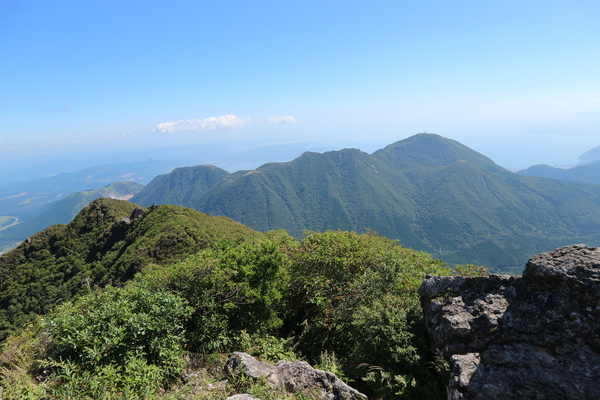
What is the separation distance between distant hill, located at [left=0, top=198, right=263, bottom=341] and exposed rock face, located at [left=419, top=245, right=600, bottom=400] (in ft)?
96.3

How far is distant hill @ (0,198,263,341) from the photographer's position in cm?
4012

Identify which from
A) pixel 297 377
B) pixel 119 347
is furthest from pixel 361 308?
pixel 119 347

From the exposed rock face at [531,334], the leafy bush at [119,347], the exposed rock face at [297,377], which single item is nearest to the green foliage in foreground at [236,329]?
the leafy bush at [119,347]

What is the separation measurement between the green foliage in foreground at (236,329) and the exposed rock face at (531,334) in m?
1.08

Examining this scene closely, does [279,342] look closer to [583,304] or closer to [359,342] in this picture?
[359,342]

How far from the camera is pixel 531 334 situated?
231 inches

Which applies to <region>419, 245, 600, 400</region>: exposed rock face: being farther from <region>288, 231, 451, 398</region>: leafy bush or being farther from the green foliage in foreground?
the green foliage in foreground

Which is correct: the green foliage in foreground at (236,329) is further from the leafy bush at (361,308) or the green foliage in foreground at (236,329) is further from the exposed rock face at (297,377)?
the exposed rock face at (297,377)

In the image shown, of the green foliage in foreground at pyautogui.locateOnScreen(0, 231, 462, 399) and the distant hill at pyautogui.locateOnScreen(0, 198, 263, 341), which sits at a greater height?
the green foliage in foreground at pyautogui.locateOnScreen(0, 231, 462, 399)

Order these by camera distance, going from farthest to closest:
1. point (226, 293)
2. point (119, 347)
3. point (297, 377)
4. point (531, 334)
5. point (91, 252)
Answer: point (91, 252)
point (226, 293)
point (297, 377)
point (119, 347)
point (531, 334)

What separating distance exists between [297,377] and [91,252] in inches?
2414

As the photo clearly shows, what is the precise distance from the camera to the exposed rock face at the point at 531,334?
529 cm

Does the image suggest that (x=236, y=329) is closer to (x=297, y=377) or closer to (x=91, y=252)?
(x=297, y=377)

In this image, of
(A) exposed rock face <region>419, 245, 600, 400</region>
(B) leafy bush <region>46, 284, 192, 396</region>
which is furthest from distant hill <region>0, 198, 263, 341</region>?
(A) exposed rock face <region>419, 245, 600, 400</region>
